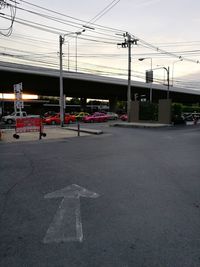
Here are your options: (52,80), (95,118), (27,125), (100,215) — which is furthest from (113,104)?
(100,215)

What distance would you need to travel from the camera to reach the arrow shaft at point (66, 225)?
3661 mm

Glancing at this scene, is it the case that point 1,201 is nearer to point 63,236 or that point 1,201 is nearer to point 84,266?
point 63,236

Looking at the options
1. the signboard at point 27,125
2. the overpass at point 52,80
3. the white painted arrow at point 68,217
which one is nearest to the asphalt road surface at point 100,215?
the white painted arrow at point 68,217

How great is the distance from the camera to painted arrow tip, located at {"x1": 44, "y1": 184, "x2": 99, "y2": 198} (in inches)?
215

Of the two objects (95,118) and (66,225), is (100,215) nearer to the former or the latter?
(66,225)

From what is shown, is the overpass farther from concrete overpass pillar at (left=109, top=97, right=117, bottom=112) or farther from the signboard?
the signboard

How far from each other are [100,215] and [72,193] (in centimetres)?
137

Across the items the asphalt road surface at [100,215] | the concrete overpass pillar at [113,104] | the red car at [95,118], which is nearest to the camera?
the asphalt road surface at [100,215]

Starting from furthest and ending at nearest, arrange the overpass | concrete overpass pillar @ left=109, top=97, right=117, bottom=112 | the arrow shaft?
concrete overpass pillar @ left=109, top=97, right=117, bottom=112, the overpass, the arrow shaft

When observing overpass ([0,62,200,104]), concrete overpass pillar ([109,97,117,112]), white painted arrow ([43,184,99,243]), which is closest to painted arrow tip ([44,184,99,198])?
white painted arrow ([43,184,99,243])

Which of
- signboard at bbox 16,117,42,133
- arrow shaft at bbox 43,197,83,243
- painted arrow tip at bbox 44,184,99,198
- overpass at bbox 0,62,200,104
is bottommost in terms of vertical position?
arrow shaft at bbox 43,197,83,243

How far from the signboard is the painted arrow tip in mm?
11892

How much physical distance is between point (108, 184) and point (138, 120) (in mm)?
29339

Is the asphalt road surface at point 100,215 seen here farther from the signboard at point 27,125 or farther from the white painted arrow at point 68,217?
the signboard at point 27,125
